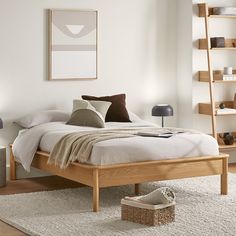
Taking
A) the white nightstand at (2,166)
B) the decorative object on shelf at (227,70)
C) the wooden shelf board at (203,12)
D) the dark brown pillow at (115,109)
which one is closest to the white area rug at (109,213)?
the white nightstand at (2,166)

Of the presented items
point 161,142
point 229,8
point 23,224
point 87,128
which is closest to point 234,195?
point 161,142

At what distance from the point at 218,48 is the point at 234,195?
2262mm

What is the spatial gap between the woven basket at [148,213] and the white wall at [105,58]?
93.7 inches

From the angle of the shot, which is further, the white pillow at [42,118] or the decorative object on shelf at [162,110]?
the decorative object on shelf at [162,110]

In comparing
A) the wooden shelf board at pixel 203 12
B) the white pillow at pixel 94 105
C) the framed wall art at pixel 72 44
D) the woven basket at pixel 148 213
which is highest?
the wooden shelf board at pixel 203 12

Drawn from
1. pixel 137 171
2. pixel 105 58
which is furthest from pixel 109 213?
pixel 105 58

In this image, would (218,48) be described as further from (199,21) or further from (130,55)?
(130,55)

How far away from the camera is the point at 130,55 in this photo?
7.98 metres

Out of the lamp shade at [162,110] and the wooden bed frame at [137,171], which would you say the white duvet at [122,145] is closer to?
the wooden bed frame at [137,171]

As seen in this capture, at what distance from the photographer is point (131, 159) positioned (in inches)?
232

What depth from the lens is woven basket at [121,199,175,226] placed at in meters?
5.18

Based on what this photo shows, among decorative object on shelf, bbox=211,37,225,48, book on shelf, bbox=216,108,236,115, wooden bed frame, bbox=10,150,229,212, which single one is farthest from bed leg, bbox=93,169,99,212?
decorative object on shelf, bbox=211,37,225,48

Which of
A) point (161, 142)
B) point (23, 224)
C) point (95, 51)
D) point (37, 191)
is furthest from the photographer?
point (95, 51)

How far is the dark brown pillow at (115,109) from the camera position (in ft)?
24.1
